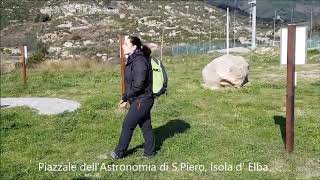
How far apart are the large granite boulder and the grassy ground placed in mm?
399

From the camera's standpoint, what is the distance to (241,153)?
26.4ft

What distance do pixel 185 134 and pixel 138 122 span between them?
1766 mm

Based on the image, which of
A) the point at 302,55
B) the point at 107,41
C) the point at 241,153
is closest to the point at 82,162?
the point at 241,153

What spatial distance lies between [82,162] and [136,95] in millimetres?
1414

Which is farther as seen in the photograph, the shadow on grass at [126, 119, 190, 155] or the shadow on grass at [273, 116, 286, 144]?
the shadow on grass at [273, 116, 286, 144]

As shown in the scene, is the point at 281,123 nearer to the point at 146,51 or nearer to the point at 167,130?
the point at 167,130

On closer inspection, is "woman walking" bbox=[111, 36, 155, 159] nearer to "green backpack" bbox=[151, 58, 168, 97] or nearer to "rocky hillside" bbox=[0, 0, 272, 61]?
"green backpack" bbox=[151, 58, 168, 97]

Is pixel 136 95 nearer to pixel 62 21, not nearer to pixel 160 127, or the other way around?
pixel 160 127

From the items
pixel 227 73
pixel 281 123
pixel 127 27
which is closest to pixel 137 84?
pixel 281 123

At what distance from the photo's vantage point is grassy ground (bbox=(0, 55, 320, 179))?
7.48m

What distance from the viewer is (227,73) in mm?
15719

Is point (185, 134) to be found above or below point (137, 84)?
below

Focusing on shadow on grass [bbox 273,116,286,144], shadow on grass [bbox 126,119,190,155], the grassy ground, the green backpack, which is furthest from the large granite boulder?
the green backpack

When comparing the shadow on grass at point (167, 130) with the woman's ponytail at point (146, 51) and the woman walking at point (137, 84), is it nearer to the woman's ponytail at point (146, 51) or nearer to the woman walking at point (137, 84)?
the woman walking at point (137, 84)
